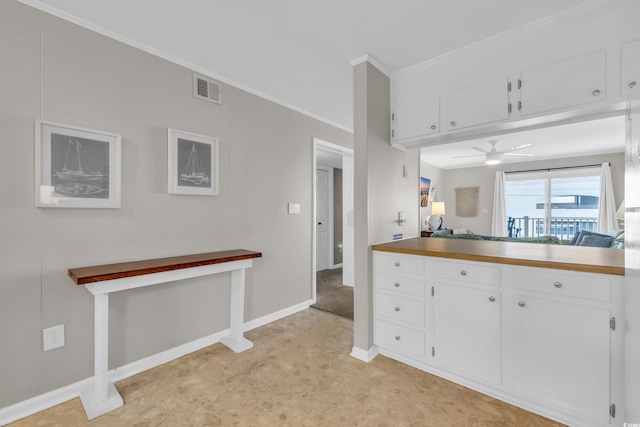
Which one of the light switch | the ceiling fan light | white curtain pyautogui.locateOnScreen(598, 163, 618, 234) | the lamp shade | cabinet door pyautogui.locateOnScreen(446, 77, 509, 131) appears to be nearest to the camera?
cabinet door pyautogui.locateOnScreen(446, 77, 509, 131)

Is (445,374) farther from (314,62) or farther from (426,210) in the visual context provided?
(426,210)

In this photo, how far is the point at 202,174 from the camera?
238 centimetres

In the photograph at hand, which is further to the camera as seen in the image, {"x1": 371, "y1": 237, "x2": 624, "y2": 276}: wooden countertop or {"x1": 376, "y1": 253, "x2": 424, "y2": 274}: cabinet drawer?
{"x1": 376, "y1": 253, "x2": 424, "y2": 274}: cabinet drawer

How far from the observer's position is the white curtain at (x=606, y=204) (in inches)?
215

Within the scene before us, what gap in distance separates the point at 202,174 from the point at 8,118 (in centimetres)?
112

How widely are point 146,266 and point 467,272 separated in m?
2.12

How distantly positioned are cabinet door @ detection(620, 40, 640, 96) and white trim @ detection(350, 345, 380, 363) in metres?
2.27

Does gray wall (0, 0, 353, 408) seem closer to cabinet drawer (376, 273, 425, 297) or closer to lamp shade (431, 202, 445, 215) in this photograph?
cabinet drawer (376, 273, 425, 297)

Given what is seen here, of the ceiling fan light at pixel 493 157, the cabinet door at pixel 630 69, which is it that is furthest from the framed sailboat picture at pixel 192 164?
the ceiling fan light at pixel 493 157

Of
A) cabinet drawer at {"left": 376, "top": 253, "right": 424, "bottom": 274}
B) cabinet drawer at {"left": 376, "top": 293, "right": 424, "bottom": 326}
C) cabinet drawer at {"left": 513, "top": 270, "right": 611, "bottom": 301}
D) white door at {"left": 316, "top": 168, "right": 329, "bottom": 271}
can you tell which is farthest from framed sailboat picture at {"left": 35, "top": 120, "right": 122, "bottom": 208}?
white door at {"left": 316, "top": 168, "right": 329, "bottom": 271}

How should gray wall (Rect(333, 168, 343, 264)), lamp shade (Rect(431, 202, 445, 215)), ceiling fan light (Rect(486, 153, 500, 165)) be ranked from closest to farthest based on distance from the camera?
ceiling fan light (Rect(486, 153, 500, 165)) < gray wall (Rect(333, 168, 343, 264)) < lamp shade (Rect(431, 202, 445, 215))

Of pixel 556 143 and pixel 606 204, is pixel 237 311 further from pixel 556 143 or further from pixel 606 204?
pixel 606 204

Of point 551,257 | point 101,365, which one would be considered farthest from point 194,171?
point 551,257

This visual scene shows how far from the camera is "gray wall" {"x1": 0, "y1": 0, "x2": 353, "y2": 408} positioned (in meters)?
1.59
